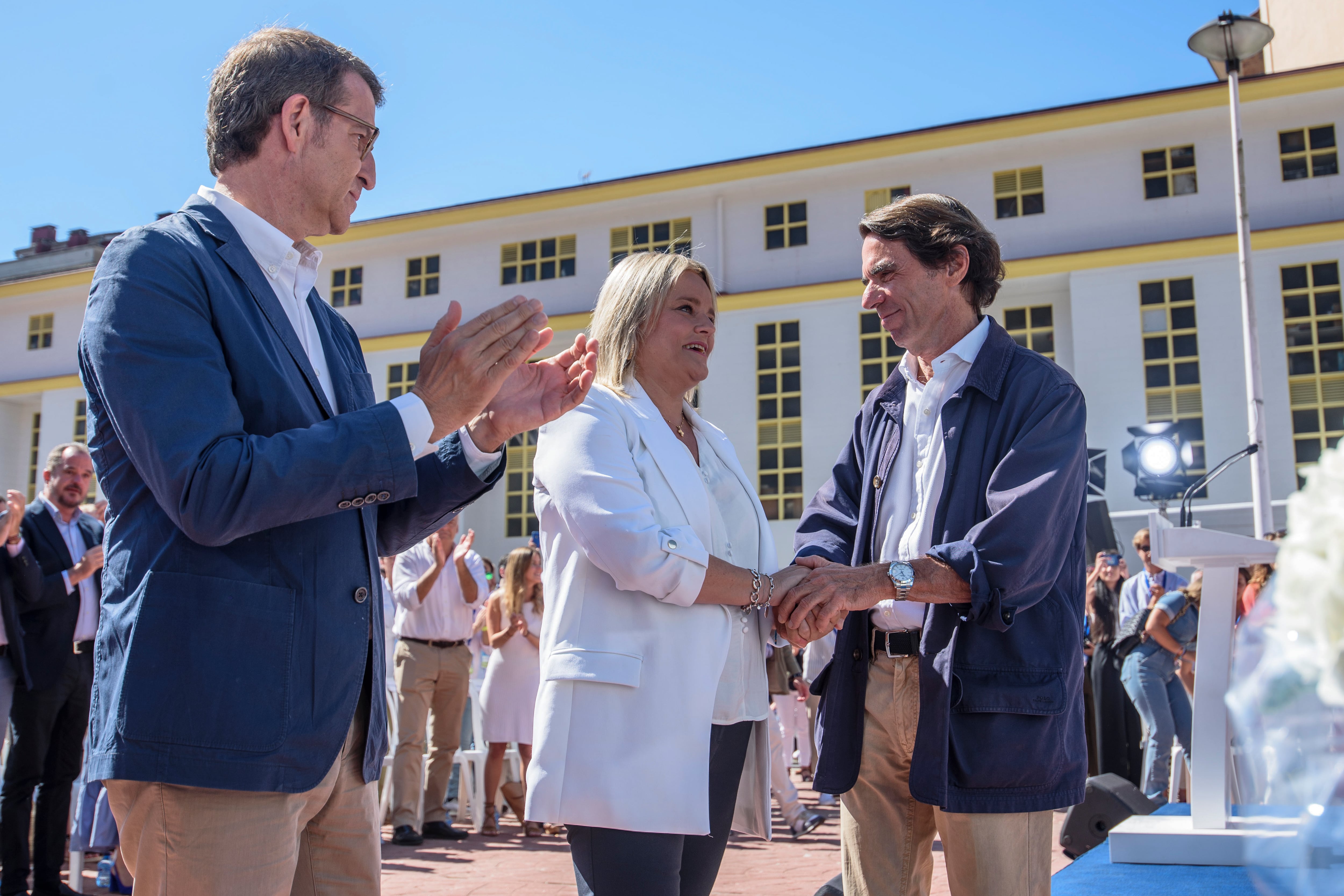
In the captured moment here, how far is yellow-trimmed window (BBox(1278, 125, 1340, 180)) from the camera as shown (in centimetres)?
2252

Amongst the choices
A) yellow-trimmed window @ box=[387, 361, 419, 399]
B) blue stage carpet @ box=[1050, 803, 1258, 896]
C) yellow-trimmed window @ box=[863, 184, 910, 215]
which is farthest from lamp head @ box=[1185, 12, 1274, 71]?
yellow-trimmed window @ box=[387, 361, 419, 399]

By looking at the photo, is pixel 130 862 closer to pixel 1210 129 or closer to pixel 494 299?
pixel 1210 129

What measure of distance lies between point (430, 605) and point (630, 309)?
5988 mm

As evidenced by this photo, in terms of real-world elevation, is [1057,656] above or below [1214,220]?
below

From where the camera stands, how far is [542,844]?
750 centimetres

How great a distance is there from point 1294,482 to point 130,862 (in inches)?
920

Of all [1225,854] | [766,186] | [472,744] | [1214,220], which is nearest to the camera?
[1225,854]

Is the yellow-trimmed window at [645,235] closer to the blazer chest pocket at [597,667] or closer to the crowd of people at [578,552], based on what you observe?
the crowd of people at [578,552]

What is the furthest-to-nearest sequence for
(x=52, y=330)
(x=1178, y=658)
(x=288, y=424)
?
(x=52, y=330)
(x=1178, y=658)
(x=288, y=424)

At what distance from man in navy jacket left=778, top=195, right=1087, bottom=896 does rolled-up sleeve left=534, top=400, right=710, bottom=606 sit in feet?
1.13

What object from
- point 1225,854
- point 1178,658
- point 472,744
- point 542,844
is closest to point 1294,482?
point 1178,658

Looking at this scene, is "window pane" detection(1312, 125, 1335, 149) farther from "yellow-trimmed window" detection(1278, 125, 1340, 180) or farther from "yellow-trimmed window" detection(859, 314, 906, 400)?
"yellow-trimmed window" detection(859, 314, 906, 400)

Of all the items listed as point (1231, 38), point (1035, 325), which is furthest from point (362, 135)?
point (1035, 325)

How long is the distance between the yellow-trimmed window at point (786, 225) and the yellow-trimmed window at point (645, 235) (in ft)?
6.50
